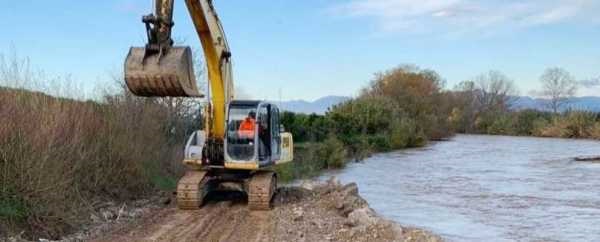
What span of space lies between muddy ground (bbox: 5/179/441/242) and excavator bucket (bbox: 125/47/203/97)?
2387 millimetres

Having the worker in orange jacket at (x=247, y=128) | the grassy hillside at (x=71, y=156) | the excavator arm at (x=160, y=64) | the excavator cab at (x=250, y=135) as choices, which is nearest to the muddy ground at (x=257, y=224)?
the grassy hillside at (x=71, y=156)

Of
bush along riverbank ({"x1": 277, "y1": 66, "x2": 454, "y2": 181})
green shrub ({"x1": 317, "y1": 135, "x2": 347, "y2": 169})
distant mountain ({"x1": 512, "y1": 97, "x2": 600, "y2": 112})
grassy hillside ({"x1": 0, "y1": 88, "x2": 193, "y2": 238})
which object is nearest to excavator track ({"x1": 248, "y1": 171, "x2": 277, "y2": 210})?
grassy hillside ({"x1": 0, "y1": 88, "x2": 193, "y2": 238})

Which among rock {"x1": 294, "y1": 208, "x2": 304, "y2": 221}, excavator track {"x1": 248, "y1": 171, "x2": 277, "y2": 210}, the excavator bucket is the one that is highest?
the excavator bucket

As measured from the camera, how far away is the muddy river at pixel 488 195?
625 inches

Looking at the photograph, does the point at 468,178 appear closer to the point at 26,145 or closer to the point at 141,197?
the point at 141,197

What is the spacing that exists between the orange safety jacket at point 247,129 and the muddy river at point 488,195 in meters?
4.40

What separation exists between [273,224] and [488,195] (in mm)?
11175

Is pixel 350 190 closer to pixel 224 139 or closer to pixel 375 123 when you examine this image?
pixel 224 139

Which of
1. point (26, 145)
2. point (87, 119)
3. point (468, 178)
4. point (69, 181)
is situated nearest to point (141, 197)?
point (87, 119)

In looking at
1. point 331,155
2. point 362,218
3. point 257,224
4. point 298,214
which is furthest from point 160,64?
point 331,155

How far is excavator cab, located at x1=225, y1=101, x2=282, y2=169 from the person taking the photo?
14.6 meters

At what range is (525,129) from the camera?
241ft

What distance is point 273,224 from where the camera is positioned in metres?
13.0

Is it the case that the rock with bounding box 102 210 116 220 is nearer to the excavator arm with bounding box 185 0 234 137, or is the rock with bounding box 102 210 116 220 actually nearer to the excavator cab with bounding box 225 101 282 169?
the excavator cab with bounding box 225 101 282 169
